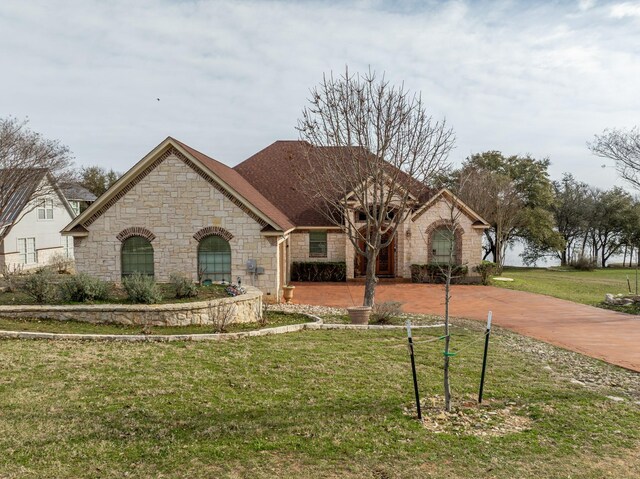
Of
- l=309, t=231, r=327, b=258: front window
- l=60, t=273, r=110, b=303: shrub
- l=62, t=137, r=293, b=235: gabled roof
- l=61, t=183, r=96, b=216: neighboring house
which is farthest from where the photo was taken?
l=61, t=183, r=96, b=216: neighboring house

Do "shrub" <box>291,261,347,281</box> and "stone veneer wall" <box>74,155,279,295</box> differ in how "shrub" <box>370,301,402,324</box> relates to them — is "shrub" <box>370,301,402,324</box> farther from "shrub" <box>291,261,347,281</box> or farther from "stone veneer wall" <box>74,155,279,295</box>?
"shrub" <box>291,261,347,281</box>

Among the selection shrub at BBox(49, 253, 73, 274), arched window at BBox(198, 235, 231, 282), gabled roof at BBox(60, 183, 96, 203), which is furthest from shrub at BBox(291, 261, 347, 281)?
gabled roof at BBox(60, 183, 96, 203)

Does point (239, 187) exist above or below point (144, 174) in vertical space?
below

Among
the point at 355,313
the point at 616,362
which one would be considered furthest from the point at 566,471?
the point at 355,313

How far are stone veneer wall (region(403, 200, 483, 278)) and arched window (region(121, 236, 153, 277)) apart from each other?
13737mm

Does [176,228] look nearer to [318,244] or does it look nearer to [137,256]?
[137,256]

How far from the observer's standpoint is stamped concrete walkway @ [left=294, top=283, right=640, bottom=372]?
503 inches

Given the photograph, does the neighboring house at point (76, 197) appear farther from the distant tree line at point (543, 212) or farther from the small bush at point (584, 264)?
the small bush at point (584, 264)

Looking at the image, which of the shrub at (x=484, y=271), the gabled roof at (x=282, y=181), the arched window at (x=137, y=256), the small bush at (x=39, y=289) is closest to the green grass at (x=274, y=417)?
the small bush at (x=39, y=289)

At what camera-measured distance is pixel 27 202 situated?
31641 mm

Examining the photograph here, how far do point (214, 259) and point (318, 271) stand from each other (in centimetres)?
852

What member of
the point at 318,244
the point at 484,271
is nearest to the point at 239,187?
the point at 318,244

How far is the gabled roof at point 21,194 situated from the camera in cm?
3001

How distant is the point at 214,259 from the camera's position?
18.6 metres
